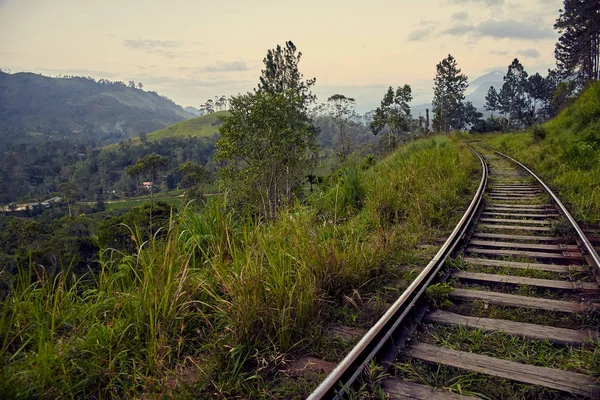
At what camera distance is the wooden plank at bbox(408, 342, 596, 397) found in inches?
74.5

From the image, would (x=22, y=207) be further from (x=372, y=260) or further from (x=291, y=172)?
(x=372, y=260)

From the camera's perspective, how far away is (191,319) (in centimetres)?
266

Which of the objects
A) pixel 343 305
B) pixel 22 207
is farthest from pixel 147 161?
pixel 343 305

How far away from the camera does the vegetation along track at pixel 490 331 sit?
193cm

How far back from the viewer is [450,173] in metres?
8.54

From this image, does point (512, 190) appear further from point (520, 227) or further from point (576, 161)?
point (520, 227)

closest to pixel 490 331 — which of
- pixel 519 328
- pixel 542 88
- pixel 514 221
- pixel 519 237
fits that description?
pixel 519 328

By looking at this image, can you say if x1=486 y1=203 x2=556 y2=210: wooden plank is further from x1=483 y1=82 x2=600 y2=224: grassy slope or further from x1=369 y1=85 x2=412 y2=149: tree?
x1=369 y1=85 x2=412 y2=149: tree

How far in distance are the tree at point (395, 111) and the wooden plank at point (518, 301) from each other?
42739 millimetres

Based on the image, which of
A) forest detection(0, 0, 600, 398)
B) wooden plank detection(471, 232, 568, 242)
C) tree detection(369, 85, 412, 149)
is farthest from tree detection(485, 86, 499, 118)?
wooden plank detection(471, 232, 568, 242)

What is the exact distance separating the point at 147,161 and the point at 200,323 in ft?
196

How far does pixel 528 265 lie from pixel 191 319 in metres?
3.40

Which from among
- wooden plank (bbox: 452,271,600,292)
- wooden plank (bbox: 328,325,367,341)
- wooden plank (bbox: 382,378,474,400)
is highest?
wooden plank (bbox: 452,271,600,292)

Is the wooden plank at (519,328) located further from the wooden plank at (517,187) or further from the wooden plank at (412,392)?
the wooden plank at (517,187)
